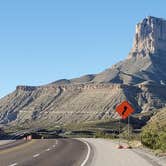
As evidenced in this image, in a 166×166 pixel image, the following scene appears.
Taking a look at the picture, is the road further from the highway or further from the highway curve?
the highway curve

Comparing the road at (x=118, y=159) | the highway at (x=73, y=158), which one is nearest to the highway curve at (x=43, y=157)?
the highway at (x=73, y=158)

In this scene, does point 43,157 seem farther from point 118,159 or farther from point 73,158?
point 118,159

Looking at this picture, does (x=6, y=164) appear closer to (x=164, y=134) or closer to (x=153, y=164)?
(x=153, y=164)

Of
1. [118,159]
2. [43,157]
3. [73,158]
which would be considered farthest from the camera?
[43,157]

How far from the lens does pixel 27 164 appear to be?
23.3 meters

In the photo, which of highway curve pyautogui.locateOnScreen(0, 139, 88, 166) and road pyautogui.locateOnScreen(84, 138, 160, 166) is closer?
road pyautogui.locateOnScreen(84, 138, 160, 166)

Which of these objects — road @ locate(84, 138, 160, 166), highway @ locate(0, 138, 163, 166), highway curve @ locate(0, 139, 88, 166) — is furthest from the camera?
highway curve @ locate(0, 139, 88, 166)

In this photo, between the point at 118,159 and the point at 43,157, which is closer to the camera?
the point at 118,159

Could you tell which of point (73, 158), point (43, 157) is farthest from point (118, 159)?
point (43, 157)

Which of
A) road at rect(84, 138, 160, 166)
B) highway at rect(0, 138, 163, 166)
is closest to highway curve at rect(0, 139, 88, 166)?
highway at rect(0, 138, 163, 166)

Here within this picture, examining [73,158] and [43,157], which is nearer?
[73,158]

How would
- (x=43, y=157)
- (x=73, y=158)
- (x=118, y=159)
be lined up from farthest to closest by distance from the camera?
(x=43, y=157)
(x=73, y=158)
(x=118, y=159)

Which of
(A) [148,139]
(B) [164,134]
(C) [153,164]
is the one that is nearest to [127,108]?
(A) [148,139]

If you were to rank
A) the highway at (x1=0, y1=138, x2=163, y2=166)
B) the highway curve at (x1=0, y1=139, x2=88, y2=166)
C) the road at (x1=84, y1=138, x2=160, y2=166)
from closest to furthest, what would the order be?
the road at (x1=84, y1=138, x2=160, y2=166) < the highway at (x1=0, y1=138, x2=163, y2=166) < the highway curve at (x1=0, y1=139, x2=88, y2=166)
